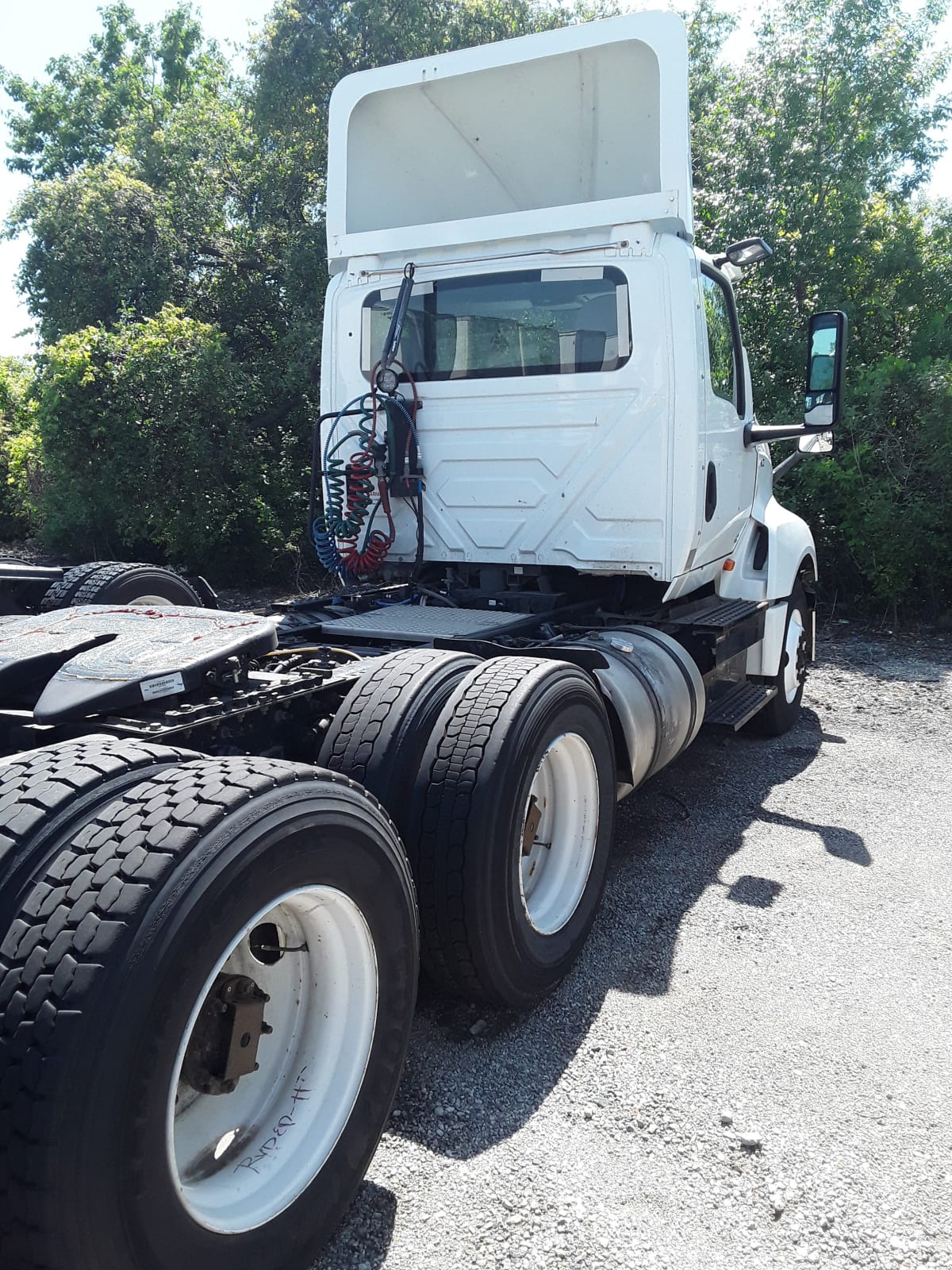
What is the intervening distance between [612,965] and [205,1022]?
178cm

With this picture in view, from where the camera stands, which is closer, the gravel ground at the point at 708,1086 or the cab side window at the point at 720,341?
the gravel ground at the point at 708,1086

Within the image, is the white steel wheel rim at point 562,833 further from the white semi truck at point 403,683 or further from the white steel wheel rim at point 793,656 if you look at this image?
the white steel wheel rim at point 793,656

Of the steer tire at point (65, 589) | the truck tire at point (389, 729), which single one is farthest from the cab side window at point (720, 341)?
the steer tire at point (65, 589)

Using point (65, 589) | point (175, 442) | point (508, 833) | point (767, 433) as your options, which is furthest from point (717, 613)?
point (175, 442)

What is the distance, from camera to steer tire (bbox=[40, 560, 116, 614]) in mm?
4402

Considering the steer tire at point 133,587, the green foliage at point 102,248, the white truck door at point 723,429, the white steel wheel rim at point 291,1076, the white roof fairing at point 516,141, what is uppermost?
the green foliage at point 102,248

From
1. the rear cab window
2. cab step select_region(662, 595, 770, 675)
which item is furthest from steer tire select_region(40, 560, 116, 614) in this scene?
cab step select_region(662, 595, 770, 675)

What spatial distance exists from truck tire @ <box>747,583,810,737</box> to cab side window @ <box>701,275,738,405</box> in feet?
4.91

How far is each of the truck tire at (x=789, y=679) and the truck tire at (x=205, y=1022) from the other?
4298 mm

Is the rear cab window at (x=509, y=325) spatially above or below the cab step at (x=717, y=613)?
above

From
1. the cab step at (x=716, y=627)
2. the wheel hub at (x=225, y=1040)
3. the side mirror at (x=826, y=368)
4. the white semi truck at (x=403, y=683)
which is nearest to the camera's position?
the white semi truck at (x=403, y=683)

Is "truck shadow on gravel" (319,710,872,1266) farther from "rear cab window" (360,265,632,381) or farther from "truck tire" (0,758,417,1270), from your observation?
"rear cab window" (360,265,632,381)

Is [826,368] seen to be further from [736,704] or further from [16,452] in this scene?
[16,452]

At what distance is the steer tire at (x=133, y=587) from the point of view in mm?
4371
